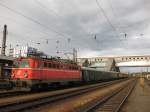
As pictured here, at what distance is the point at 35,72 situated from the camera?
22688mm

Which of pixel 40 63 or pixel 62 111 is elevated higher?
pixel 40 63

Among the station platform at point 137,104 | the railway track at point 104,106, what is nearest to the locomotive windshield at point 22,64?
the railway track at point 104,106

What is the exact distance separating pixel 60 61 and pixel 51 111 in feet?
51.5

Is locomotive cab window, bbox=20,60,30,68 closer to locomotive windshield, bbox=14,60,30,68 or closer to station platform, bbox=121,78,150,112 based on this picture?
locomotive windshield, bbox=14,60,30,68

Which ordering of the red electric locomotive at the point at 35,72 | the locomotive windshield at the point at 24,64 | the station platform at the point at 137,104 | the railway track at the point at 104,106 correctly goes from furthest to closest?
the locomotive windshield at the point at 24,64 < the red electric locomotive at the point at 35,72 < the station platform at the point at 137,104 < the railway track at the point at 104,106

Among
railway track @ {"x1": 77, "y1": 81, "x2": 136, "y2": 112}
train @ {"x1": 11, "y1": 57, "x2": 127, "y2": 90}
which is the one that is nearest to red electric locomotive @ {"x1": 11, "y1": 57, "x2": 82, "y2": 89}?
train @ {"x1": 11, "y1": 57, "x2": 127, "y2": 90}

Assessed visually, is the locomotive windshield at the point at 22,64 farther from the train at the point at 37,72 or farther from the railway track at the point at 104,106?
the railway track at the point at 104,106

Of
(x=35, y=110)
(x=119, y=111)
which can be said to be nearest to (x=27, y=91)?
(x=35, y=110)

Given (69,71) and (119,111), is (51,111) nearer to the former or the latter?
(119,111)

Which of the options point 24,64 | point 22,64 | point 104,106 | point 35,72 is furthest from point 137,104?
point 22,64

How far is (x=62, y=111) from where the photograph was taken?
12695 mm

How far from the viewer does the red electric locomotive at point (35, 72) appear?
22.1m

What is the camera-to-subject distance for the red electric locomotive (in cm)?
2212

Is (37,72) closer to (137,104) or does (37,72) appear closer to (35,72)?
(35,72)
